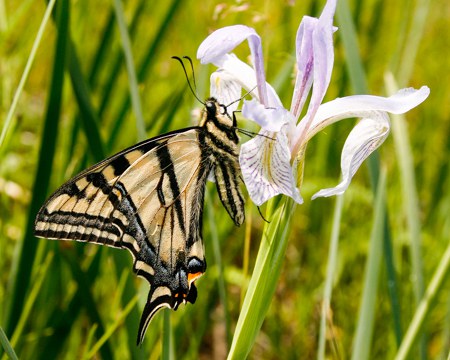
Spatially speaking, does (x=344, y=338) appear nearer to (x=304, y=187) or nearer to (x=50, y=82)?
(x=304, y=187)

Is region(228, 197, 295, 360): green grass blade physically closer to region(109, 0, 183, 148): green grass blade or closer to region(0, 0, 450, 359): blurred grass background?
region(0, 0, 450, 359): blurred grass background

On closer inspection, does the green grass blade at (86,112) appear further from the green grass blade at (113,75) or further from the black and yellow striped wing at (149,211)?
the green grass blade at (113,75)

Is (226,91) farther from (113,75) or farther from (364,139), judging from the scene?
(113,75)

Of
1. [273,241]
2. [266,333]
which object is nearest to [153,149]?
[273,241]

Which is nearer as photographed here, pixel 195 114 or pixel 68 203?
pixel 68 203

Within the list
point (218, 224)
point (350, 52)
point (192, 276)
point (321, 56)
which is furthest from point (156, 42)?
point (321, 56)

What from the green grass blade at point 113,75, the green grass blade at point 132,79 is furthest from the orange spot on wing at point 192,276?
the green grass blade at point 113,75

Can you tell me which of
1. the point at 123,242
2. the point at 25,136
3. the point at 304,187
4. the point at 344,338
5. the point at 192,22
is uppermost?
the point at 192,22
